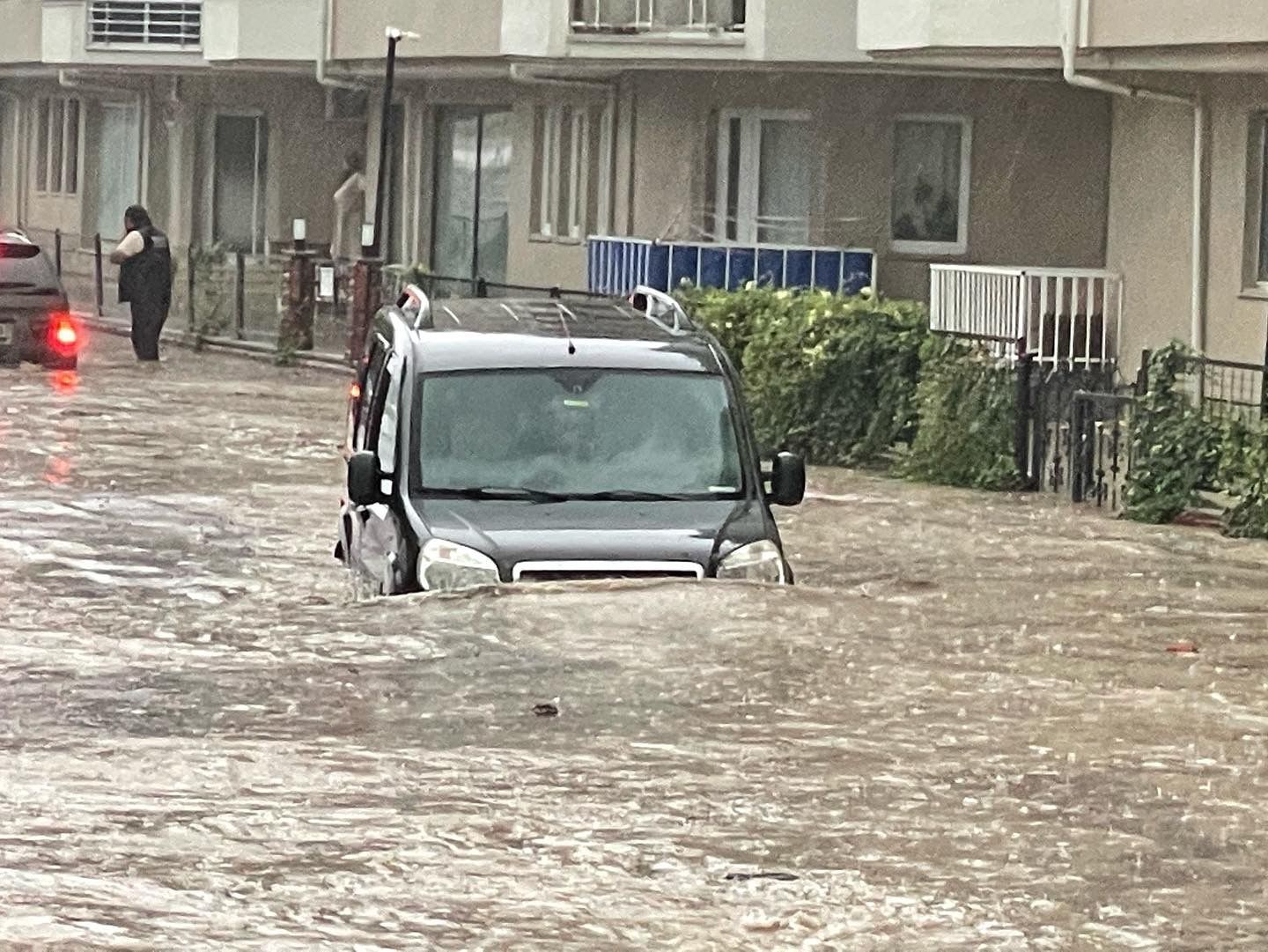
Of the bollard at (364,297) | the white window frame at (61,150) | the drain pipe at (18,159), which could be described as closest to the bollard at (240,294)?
the bollard at (364,297)

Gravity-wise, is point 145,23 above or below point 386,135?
above

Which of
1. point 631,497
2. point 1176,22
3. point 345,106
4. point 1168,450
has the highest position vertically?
point 345,106

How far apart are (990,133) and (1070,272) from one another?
396 centimetres

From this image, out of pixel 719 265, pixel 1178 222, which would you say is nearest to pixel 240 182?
pixel 719 265

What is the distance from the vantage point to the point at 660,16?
101 feet

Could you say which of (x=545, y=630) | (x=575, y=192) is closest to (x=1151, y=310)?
(x=575, y=192)

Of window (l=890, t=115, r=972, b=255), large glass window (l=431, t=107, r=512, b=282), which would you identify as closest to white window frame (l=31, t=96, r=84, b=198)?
large glass window (l=431, t=107, r=512, b=282)

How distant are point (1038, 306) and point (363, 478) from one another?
14186mm

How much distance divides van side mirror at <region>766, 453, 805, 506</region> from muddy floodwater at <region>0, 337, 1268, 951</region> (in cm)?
49

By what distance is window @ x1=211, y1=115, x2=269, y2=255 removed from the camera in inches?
1770

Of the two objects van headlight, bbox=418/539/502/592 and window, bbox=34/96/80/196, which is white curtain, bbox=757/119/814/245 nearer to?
van headlight, bbox=418/539/502/592

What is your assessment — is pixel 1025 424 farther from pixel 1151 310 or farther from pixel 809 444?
pixel 1151 310

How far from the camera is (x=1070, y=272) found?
2572 cm

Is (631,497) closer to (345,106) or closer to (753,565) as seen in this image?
(753,565)
